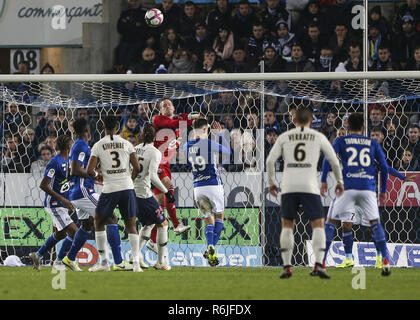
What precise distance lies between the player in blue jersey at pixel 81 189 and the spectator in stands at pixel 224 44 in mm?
6371

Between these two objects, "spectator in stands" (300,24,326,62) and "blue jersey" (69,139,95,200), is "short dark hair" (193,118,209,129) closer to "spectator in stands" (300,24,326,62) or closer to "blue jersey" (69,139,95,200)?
"blue jersey" (69,139,95,200)

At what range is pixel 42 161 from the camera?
13227mm

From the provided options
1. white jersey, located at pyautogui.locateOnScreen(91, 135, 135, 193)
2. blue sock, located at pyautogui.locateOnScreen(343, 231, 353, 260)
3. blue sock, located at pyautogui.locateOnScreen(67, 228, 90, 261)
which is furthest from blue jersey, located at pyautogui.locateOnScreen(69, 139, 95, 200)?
blue sock, located at pyautogui.locateOnScreen(343, 231, 353, 260)

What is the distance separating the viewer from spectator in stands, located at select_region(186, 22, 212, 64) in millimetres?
17047

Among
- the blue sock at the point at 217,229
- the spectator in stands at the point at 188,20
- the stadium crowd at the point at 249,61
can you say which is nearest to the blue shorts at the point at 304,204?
the blue sock at the point at 217,229

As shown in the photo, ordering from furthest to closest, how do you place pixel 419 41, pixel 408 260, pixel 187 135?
1. pixel 419 41
2. pixel 187 135
3. pixel 408 260

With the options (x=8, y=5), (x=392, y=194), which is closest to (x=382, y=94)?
(x=392, y=194)

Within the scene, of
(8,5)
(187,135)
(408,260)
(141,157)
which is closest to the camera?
(141,157)

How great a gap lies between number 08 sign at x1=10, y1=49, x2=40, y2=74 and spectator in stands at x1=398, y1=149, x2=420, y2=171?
8.39m

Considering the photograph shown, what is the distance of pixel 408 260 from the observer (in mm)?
12039

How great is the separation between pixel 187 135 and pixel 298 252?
2484mm

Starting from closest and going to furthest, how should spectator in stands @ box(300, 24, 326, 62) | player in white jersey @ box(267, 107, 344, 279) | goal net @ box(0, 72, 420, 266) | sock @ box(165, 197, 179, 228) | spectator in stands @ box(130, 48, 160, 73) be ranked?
player in white jersey @ box(267, 107, 344, 279), sock @ box(165, 197, 179, 228), goal net @ box(0, 72, 420, 266), spectator in stands @ box(300, 24, 326, 62), spectator in stands @ box(130, 48, 160, 73)

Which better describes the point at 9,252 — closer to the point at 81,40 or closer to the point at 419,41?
the point at 81,40

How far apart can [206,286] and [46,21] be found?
10820 millimetres
